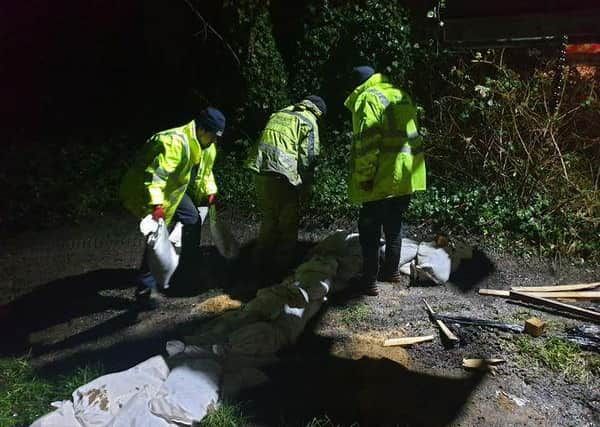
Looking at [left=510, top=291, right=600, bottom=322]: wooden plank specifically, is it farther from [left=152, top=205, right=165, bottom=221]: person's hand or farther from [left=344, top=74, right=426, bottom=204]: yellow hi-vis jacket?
[left=152, top=205, right=165, bottom=221]: person's hand

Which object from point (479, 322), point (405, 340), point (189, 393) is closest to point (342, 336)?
point (405, 340)

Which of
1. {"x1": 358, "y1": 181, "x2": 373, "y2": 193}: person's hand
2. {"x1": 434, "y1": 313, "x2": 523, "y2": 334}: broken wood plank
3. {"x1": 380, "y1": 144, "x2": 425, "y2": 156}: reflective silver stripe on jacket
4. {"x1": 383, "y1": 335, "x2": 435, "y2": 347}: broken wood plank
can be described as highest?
{"x1": 380, "y1": 144, "x2": 425, "y2": 156}: reflective silver stripe on jacket

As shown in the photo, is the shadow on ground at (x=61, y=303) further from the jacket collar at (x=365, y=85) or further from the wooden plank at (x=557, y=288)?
the wooden plank at (x=557, y=288)

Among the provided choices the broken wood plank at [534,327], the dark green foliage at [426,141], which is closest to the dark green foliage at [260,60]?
the dark green foliage at [426,141]

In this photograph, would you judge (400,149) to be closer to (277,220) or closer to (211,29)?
(277,220)

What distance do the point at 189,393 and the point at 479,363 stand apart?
213 cm

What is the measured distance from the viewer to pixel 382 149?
13.6 ft

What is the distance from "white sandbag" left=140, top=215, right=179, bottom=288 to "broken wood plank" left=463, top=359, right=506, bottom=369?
2463mm

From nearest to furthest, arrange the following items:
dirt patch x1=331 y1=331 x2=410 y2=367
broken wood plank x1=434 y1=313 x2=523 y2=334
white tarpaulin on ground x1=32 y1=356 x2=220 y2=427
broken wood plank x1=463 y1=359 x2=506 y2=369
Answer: white tarpaulin on ground x1=32 y1=356 x2=220 y2=427, broken wood plank x1=463 y1=359 x2=506 y2=369, dirt patch x1=331 y1=331 x2=410 y2=367, broken wood plank x1=434 y1=313 x2=523 y2=334

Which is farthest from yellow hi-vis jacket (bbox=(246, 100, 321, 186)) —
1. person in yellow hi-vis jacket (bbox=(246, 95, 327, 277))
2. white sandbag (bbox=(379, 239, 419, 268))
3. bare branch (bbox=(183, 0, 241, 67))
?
bare branch (bbox=(183, 0, 241, 67))

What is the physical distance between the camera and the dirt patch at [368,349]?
3.74 metres

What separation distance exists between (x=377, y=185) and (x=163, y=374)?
2.31 meters

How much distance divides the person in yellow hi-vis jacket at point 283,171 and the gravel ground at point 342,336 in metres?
0.47

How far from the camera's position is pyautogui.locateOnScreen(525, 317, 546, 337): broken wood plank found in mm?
3850
